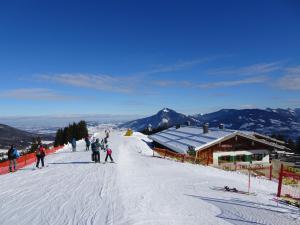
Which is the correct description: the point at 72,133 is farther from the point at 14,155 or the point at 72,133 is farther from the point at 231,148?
the point at 14,155

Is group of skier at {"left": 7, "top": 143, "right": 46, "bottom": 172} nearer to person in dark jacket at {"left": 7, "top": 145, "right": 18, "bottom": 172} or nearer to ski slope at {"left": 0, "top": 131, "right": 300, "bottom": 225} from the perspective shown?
person in dark jacket at {"left": 7, "top": 145, "right": 18, "bottom": 172}

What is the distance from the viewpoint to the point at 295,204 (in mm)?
13305

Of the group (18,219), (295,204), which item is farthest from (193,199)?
(18,219)

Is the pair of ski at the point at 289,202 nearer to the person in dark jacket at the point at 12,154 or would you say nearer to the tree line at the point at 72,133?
the person in dark jacket at the point at 12,154

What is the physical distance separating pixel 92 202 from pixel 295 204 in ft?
27.1

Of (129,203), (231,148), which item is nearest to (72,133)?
(231,148)

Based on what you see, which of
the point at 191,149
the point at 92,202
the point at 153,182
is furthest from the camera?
the point at 191,149

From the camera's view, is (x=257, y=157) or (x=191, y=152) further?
(x=257, y=157)

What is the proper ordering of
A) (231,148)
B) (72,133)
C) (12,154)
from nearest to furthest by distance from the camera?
(12,154) < (231,148) < (72,133)

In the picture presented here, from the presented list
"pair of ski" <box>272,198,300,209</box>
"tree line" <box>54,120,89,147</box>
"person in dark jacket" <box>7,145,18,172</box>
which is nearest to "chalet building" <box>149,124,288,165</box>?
"person in dark jacket" <box>7,145,18,172</box>

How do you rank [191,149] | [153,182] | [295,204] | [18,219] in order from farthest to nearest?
[191,149] → [153,182] → [295,204] → [18,219]

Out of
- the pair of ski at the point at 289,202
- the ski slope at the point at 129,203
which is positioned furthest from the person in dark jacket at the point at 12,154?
the pair of ski at the point at 289,202

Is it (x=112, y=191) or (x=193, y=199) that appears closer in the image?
(x=193, y=199)

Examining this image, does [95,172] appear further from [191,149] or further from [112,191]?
[191,149]
